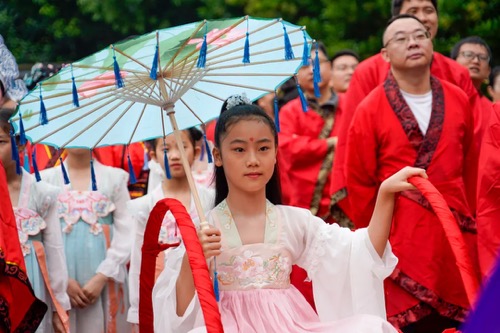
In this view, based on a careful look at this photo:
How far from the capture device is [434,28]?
6816 millimetres

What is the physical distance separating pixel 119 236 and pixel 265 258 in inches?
104

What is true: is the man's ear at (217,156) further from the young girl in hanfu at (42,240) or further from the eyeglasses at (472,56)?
the eyeglasses at (472,56)

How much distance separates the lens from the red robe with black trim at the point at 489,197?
16.9ft

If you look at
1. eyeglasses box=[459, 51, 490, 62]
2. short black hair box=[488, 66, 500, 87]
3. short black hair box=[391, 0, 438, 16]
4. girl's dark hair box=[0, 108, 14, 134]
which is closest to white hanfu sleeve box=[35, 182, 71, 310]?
girl's dark hair box=[0, 108, 14, 134]

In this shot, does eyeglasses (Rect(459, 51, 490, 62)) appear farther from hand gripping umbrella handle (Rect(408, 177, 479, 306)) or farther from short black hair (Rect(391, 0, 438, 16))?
hand gripping umbrella handle (Rect(408, 177, 479, 306))

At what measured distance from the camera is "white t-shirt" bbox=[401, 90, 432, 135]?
19.0 feet

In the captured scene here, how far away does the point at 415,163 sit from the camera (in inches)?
225

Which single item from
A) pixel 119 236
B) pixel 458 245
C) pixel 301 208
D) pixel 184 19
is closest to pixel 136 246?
pixel 119 236

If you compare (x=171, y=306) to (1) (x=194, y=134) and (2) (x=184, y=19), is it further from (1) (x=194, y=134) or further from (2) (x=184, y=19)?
(2) (x=184, y=19)

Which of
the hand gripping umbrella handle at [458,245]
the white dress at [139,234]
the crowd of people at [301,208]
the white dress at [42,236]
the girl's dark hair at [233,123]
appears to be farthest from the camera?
the white dress at [139,234]

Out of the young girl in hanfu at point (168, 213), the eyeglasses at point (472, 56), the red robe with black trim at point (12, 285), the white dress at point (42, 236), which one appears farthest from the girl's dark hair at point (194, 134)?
the eyeglasses at point (472, 56)

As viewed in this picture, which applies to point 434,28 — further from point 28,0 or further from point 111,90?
point 28,0

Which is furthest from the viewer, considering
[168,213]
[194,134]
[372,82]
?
[372,82]

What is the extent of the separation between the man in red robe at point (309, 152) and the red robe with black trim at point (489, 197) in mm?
2295
